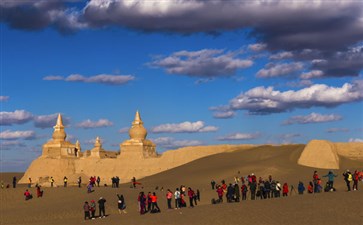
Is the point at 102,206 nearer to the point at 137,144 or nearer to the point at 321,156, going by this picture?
the point at 321,156

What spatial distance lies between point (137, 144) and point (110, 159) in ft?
17.6

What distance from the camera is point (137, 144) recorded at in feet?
288

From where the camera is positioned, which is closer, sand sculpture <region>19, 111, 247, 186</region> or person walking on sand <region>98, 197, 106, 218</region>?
person walking on sand <region>98, 197, 106, 218</region>

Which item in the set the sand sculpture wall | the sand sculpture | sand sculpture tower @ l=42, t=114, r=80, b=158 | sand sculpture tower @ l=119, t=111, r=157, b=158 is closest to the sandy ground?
the sand sculpture wall

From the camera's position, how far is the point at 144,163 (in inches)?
3354

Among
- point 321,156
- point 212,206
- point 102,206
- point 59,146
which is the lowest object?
point 212,206

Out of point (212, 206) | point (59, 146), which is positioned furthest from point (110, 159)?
point (212, 206)

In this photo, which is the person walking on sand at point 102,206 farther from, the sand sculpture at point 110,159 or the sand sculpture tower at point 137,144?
the sand sculpture tower at point 137,144

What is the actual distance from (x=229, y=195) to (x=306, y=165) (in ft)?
94.0

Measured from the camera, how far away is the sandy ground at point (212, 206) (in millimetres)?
23016

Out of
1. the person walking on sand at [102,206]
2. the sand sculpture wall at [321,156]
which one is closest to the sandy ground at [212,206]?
the person walking on sand at [102,206]

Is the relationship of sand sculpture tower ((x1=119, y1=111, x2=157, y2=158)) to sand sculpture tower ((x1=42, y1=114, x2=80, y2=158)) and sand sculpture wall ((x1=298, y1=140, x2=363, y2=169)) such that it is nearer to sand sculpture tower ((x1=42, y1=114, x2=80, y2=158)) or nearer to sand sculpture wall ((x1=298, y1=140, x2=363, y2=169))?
sand sculpture tower ((x1=42, y1=114, x2=80, y2=158))

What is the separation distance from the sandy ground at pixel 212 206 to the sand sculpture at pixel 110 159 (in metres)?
20.5

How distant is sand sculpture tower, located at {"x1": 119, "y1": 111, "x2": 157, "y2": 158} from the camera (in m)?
87.4
